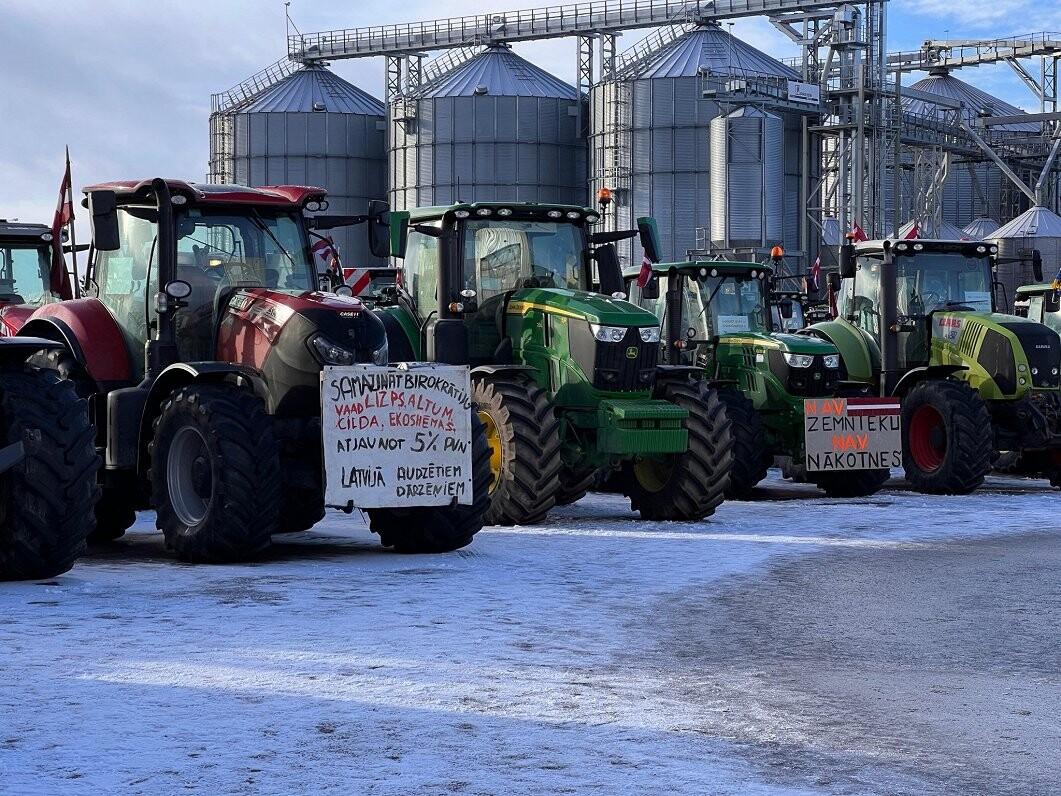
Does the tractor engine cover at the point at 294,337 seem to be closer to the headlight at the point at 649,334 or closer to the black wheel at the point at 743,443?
the headlight at the point at 649,334

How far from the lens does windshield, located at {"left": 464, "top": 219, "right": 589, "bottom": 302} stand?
607 inches

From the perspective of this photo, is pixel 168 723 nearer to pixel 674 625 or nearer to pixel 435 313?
pixel 674 625

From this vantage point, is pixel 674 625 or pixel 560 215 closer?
pixel 674 625

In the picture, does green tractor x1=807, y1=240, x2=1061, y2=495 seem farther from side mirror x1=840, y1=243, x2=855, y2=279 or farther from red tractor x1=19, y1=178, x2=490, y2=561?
red tractor x1=19, y1=178, x2=490, y2=561

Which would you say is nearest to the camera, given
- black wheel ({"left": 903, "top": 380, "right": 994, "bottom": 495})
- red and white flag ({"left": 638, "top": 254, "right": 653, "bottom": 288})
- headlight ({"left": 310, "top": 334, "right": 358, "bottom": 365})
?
headlight ({"left": 310, "top": 334, "right": 358, "bottom": 365})

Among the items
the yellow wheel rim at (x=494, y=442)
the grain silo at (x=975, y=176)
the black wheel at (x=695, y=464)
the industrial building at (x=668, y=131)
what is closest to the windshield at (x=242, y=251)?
the yellow wheel rim at (x=494, y=442)

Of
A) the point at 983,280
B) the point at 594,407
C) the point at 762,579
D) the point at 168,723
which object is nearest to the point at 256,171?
the point at 983,280

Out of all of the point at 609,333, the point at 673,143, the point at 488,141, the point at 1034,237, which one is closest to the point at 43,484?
the point at 609,333

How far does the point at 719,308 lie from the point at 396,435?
8579 millimetres

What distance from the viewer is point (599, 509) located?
54.7 feet

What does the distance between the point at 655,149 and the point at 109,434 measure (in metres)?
40.1

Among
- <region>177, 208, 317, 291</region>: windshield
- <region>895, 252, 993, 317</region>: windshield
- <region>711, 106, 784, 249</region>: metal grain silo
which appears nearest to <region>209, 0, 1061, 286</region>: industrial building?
<region>711, 106, 784, 249</region>: metal grain silo

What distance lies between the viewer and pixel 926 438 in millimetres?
19172

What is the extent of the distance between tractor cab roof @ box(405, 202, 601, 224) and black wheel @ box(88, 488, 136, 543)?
155 inches
